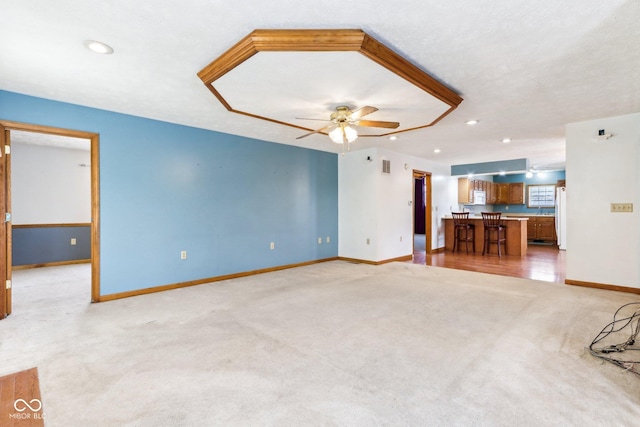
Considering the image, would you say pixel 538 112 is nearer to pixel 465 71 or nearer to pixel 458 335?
pixel 465 71

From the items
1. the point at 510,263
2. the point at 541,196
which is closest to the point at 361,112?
the point at 510,263

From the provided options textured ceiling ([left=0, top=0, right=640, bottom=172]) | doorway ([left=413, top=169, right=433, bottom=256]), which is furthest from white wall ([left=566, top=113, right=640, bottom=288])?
doorway ([left=413, top=169, right=433, bottom=256])

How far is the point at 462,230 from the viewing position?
777 centimetres

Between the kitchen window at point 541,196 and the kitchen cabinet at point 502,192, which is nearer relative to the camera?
the kitchen cabinet at point 502,192

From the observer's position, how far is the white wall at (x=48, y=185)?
562cm

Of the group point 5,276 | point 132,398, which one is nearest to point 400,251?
point 132,398

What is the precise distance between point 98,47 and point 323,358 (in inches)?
113

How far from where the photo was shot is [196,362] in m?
2.20

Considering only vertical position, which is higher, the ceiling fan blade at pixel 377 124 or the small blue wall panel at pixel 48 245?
the ceiling fan blade at pixel 377 124

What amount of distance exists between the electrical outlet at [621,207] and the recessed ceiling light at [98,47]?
234 inches

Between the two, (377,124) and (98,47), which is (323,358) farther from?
(98,47)

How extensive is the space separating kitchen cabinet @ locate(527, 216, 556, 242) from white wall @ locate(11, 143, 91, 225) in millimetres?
11695

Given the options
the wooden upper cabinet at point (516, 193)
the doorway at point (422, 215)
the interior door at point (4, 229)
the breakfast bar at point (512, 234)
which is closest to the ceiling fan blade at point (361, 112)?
the interior door at point (4, 229)

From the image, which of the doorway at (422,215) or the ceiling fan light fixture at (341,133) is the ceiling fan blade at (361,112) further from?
the doorway at (422,215)
